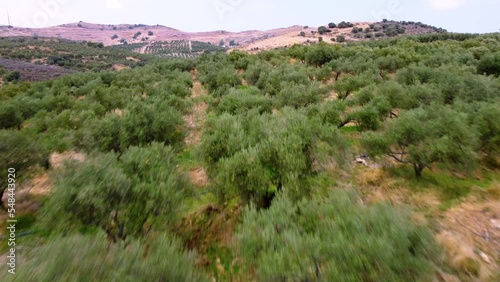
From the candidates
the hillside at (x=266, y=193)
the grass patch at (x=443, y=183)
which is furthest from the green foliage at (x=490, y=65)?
the grass patch at (x=443, y=183)

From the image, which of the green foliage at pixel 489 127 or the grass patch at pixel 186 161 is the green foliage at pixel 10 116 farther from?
the green foliage at pixel 489 127

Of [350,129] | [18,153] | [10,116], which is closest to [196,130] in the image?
[18,153]

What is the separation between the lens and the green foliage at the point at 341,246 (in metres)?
7.95

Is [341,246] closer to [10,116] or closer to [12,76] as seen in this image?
[10,116]

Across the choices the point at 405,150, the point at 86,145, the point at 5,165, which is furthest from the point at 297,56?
the point at 5,165

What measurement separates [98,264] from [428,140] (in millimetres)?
19649

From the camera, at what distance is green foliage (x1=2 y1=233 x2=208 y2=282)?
673 cm

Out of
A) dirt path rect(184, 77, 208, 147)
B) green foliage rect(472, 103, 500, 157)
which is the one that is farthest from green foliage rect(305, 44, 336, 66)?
green foliage rect(472, 103, 500, 157)

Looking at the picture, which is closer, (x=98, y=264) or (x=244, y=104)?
(x=98, y=264)

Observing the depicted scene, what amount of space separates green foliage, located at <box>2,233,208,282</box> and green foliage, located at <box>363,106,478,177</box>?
16490 millimetres

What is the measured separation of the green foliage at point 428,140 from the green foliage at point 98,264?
1649 cm

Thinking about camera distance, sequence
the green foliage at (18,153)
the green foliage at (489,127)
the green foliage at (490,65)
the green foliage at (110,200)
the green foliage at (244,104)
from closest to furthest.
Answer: the green foliage at (110,200), the green foliage at (18,153), the green foliage at (489,127), the green foliage at (244,104), the green foliage at (490,65)

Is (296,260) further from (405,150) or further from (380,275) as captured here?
(405,150)

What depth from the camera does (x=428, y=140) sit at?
17.9 m
